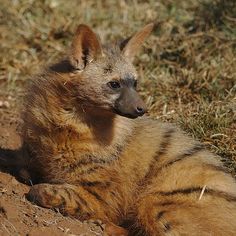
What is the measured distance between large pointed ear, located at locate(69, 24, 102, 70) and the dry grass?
1740 mm

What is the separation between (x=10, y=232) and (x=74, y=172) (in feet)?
3.12

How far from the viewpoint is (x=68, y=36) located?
9.50 metres

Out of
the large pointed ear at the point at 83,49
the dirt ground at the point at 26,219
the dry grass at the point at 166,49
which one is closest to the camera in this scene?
the dirt ground at the point at 26,219

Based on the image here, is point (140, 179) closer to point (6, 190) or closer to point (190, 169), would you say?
point (190, 169)

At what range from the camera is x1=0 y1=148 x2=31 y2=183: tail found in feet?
19.4

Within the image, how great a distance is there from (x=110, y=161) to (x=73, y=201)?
52 centimetres

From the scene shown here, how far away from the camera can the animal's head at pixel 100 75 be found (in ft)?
18.5

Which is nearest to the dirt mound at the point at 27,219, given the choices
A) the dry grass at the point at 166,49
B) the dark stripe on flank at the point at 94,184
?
the dark stripe on flank at the point at 94,184

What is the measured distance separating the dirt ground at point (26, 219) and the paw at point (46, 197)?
52 millimetres

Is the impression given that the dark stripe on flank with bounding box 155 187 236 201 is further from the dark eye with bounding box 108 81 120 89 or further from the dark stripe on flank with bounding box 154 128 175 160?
the dark eye with bounding box 108 81 120 89

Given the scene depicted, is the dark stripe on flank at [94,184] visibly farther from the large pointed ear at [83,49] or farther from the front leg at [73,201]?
the large pointed ear at [83,49]

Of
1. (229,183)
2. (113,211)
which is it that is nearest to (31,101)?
(113,211)

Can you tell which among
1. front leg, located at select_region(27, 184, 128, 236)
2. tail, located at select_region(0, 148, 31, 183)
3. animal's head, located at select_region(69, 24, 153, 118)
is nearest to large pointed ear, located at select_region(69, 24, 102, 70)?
animal's head, located at select_region(69, 24, 153, 118)

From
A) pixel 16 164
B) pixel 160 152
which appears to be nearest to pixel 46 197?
pixel 16 164
